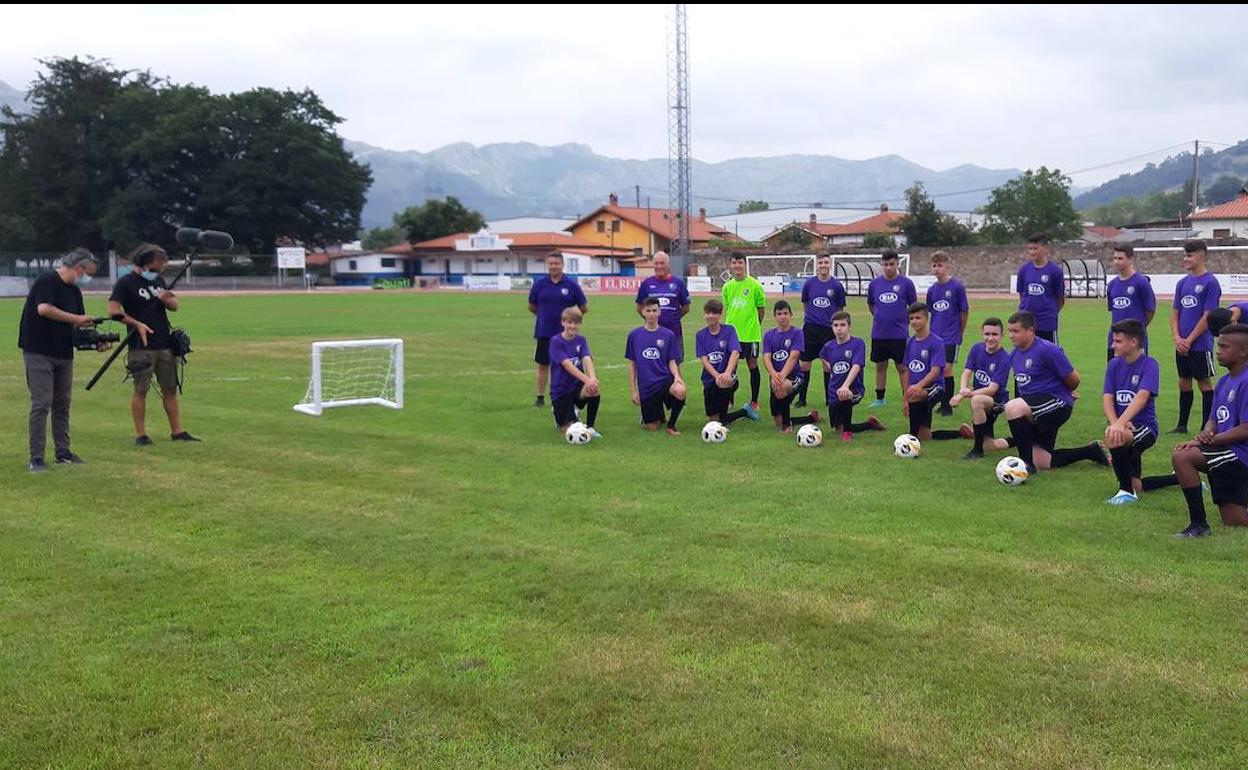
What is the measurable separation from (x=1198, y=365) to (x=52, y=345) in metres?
11.7

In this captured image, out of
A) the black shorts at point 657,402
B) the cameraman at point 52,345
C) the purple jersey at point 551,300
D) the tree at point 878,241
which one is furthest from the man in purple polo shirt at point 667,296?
the tree at point 878,241

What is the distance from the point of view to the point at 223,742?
3.69 m

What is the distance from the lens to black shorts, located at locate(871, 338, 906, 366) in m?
11.8

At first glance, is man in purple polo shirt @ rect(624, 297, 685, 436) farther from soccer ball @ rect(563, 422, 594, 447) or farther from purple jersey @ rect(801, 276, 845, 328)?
purple jersey @ rect(801, 276, 845, 328)

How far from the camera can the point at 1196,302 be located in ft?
33.0

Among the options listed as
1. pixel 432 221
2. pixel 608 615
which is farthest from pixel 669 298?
pixel 432 221

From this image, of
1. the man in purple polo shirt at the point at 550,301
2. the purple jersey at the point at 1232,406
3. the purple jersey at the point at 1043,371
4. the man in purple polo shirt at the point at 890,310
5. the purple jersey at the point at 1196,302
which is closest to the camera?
the purple jersey at the point at 1232,406

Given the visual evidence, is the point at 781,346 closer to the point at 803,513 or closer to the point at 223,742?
the point at 803,513

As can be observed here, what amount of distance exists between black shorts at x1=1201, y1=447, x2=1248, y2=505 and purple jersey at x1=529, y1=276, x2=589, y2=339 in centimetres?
761

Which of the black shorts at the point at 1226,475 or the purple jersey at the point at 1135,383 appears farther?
the purple jersey at the point at 1135,383

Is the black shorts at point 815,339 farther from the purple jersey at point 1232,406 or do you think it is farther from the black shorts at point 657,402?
the purple jersey at point 1232,406

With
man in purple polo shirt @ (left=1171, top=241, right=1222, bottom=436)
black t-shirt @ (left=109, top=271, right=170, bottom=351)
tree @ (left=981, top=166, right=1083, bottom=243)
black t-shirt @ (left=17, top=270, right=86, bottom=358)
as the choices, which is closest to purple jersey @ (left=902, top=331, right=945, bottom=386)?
man in purple polo shirt @ (left=1171, top=241, right=1222, bottom=436)

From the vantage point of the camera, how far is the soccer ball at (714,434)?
979 centimetres

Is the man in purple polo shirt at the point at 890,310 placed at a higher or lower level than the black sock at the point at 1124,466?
higher
